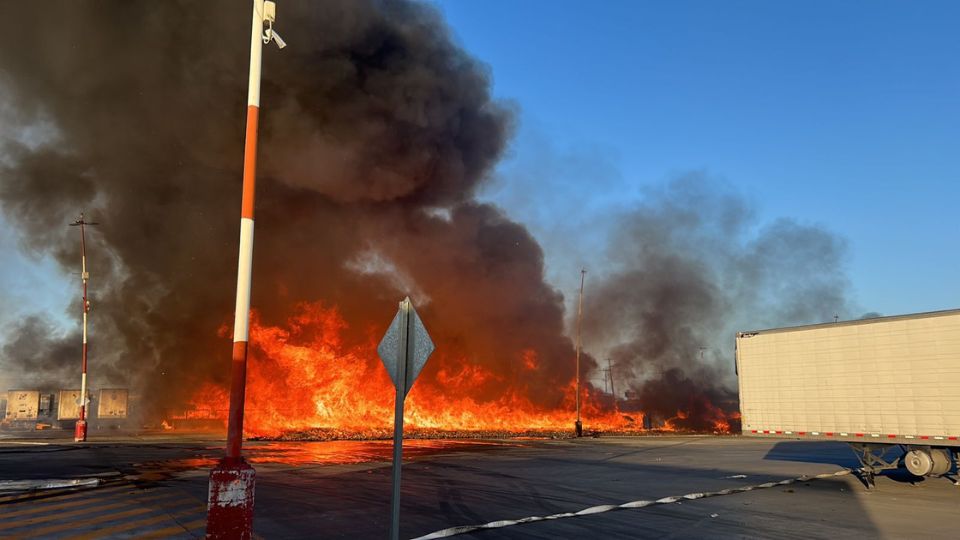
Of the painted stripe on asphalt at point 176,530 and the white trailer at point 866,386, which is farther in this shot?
the white trailer at point 866,386

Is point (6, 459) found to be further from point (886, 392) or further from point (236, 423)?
point (886, 392)

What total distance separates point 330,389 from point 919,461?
31.5 m

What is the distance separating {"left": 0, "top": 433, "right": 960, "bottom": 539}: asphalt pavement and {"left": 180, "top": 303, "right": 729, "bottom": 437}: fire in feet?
55.0

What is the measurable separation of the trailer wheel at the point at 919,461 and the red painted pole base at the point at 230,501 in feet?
48.6

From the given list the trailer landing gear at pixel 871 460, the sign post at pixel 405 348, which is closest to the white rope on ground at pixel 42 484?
the sign post at pixel 405 348

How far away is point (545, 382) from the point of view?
154 feet

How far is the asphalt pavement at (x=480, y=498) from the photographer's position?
28.7 feet

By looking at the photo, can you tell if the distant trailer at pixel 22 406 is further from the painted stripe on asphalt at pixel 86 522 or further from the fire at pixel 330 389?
the painted stripe on asphalt at pixel 86 522

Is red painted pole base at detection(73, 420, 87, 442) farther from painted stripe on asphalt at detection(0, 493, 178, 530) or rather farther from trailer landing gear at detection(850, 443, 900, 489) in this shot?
trailer landing gear at detection(850, 443, 900, 489)

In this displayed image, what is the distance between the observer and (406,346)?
18.0 ft

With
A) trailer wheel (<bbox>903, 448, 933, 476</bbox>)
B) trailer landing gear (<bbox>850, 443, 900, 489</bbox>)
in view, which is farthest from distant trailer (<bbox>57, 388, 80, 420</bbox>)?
trailer wheel (<bbox>903, 448, 933, 476</bbox>)

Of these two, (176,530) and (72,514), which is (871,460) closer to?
(176,530)

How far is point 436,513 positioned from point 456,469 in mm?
6925

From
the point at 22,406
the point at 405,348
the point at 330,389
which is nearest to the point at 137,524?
the point at 405,348
